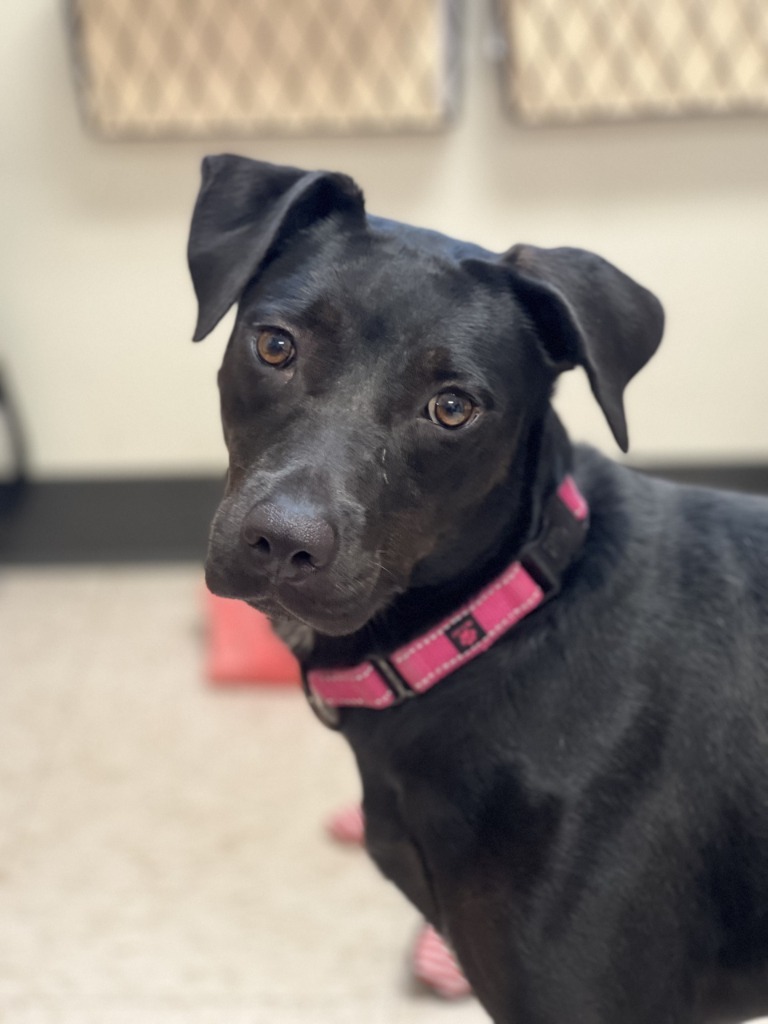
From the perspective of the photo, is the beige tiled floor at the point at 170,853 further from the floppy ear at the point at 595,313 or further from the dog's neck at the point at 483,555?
the floppy ear at the point at 595,313

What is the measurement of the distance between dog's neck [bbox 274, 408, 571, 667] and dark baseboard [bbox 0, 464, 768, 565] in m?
1.65

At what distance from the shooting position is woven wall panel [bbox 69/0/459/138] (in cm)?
223

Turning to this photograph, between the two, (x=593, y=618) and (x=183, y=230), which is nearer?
(x=593, y=618)

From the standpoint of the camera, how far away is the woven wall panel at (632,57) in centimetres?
221

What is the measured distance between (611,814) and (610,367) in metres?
0.48

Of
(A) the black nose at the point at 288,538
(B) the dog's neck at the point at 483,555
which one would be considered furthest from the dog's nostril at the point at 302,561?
(B) the dog's neck at the point at 483,555

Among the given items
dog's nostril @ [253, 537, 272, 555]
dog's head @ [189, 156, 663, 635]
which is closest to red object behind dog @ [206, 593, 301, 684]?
dog's head @ [189, 156, 663, 635]

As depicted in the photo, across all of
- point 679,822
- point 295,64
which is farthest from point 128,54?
point 679,822

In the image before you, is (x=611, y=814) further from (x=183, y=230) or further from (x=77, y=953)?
(x=183, y=230)

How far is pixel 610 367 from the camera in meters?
1.12

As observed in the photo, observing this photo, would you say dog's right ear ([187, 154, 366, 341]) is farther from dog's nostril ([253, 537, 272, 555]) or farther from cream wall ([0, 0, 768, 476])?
cream wall ([0, 0, 768, 476])

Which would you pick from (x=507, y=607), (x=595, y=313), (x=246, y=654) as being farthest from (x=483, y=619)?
(x=246, y=654)

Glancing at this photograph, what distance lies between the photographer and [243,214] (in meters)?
1.24

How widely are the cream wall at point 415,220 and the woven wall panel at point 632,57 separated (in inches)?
5.1
